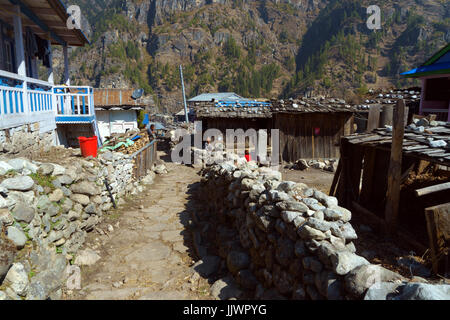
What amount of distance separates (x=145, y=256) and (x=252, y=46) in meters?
112

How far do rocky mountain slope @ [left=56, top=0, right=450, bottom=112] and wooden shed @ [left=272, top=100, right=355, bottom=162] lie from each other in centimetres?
6726

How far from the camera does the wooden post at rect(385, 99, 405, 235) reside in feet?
20.3

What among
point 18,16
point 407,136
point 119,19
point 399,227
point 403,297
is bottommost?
point 399,227

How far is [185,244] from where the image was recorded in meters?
7.22

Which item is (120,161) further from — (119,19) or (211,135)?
(119,19)

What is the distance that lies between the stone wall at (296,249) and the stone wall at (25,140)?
495cm

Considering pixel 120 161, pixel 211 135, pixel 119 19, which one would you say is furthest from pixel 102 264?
pixel 119 19

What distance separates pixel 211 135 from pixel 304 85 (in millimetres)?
73262

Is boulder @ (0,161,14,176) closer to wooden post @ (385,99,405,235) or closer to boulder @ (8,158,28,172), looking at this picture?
boulder @ (8,158,28,172)

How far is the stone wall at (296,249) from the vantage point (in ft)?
9.30

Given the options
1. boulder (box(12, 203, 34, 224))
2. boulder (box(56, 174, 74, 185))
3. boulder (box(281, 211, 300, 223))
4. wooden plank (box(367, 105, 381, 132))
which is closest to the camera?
boulder (box(281, 211, 300, 223))

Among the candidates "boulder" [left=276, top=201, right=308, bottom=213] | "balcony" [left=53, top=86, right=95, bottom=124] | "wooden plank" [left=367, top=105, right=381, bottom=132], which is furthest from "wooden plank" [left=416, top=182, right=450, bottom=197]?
"balcony" [left=53, top=86, right=95, bottom=124]
